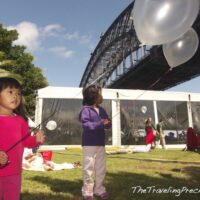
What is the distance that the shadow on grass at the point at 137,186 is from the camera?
3729mm

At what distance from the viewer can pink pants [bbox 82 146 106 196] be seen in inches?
145

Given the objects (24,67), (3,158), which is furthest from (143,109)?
(3,158)

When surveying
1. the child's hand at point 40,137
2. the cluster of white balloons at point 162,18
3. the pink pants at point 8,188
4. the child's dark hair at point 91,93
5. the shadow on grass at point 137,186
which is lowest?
the shadow on grass at point 137,186

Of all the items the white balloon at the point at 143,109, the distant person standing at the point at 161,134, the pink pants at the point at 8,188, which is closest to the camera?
the pink pants at the point at 8,188

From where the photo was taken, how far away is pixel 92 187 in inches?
145

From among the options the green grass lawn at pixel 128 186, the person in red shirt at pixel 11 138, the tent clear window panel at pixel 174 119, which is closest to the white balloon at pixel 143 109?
the tent clear window panel at pixel 174 119

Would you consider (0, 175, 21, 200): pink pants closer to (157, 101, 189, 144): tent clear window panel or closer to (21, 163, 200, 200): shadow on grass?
(21, 163, 200, 200): shadow on grass

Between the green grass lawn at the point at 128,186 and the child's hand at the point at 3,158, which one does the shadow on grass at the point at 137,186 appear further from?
the child's hand at the point at 3,158

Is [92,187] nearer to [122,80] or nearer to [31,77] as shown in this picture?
[31,77]

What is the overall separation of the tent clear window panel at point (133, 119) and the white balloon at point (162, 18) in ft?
44.0

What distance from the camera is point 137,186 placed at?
428cm

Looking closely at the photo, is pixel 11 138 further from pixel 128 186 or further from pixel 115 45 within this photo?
pixel 115 45

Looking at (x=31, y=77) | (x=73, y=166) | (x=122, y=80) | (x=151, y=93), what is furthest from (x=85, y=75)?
(x=73, y=166)

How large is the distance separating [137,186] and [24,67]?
71.2 ft
